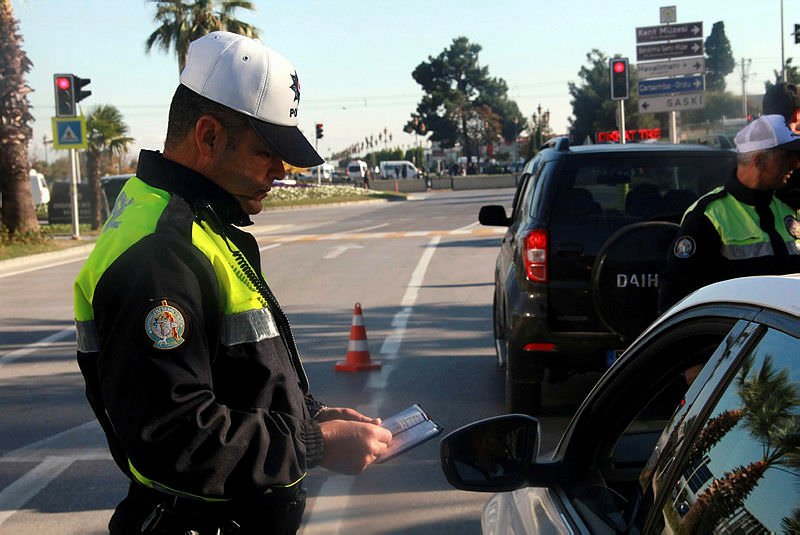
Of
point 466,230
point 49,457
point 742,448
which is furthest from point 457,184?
point 742,448

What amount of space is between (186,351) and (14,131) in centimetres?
2264

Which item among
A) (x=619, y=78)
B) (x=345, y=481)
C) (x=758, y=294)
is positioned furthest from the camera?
(x=619, y=78)

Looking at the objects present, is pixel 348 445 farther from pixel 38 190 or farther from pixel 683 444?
pixel 38 190

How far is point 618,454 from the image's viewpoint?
2629 mm

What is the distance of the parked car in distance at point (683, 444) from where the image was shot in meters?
1.51

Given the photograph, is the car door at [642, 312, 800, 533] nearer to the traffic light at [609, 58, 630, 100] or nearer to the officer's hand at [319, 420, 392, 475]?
the officer's hand at [319, 420, 392, 475]

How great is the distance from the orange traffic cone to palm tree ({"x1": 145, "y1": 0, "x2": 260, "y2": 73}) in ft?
97.3

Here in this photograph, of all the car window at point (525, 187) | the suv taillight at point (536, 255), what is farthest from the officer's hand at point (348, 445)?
the car window at point (525, 187)

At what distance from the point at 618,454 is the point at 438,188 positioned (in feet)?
218

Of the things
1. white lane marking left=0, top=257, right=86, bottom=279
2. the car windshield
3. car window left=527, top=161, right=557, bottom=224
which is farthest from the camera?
white lane marking left=0, top=257, right=86, bottom=279

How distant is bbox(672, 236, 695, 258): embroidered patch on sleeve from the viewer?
4.16 metres

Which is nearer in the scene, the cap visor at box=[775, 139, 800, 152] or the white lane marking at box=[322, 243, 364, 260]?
the cap visor at box=[775, 139, 800, 152]

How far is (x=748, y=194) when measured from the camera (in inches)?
166

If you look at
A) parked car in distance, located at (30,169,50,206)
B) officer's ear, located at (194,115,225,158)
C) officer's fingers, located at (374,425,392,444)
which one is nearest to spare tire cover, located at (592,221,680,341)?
officer's fingers, located at (374,425,392,444)
